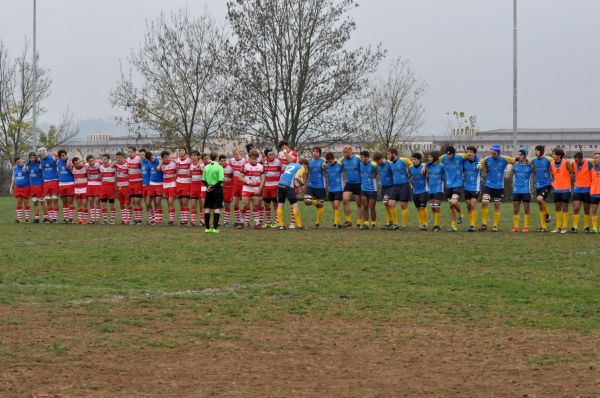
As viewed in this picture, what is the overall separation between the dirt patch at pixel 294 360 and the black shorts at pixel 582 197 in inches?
555

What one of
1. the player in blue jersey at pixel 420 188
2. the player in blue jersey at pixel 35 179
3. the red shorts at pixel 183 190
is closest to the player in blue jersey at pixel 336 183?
the player in blue jersey at pixel 420 188

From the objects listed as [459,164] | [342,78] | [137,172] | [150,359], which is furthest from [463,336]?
[342,78]

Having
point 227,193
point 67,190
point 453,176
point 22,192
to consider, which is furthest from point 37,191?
point 453,176

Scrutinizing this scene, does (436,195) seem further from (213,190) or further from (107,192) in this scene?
(107,192)

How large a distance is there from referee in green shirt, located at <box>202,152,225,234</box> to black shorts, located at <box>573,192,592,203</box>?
27.4 ft

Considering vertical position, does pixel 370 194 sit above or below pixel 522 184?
below

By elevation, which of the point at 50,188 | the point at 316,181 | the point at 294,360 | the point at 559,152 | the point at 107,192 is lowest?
the point at 294,360

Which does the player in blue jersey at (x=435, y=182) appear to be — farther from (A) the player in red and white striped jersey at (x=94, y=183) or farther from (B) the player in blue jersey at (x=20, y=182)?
(B) the player in blue jersey at (x=20, y=182)

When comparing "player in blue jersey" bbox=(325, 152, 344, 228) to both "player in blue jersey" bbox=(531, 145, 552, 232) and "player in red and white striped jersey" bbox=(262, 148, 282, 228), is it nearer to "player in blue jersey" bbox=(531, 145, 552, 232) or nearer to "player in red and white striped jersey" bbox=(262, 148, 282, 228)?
"player in red and white striped jersey" bbox=(262, 148, 282, 228)

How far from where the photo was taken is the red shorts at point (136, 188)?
86.9ft

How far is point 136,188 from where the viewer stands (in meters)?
26.5

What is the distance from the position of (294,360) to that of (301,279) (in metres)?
5.27

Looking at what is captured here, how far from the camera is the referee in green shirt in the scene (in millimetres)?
22703

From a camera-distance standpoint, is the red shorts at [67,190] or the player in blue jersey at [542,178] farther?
the red shorts at [67,190]
